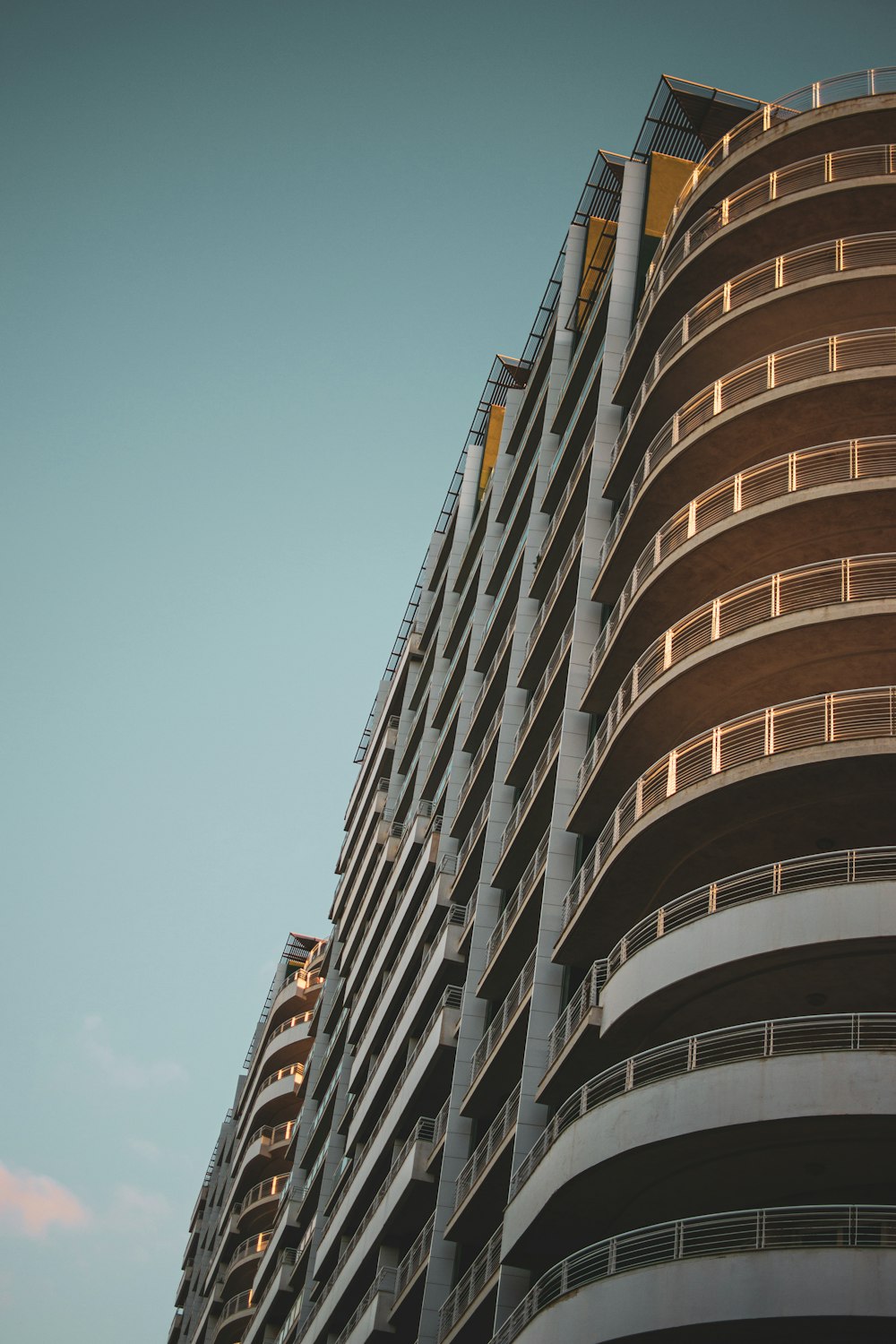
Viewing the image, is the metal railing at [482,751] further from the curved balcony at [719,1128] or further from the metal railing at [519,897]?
the curved balcony at [719,1128]

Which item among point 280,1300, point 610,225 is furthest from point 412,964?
point 610,225

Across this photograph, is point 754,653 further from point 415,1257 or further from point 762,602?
point 415,1257

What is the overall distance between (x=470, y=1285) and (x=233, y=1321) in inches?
1633

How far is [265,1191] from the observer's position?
6650 centimetres

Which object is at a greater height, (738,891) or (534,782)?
(534,782)

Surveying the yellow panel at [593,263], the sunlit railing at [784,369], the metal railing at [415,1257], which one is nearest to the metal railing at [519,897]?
the metal railing at [415,1257]

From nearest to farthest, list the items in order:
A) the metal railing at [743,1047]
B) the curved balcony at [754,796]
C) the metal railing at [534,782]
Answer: the metal railing at [743,1047] < the curved balcony at [754,796] < the metal railing at [534,782]

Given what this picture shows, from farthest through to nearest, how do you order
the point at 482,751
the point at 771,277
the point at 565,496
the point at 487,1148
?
the point at 482,751
the point at 565,496
the point at 771,277
the point at 487,1148

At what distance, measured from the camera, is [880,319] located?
95.2 ft

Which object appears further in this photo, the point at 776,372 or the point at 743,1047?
the point at 776,372

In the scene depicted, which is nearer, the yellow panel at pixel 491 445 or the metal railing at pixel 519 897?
the metal railing at pixel 519 897

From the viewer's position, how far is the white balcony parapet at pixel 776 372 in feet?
91.0

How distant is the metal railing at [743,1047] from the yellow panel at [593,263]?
86.5 feet

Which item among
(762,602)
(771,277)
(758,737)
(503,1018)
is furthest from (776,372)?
(503,1018)
